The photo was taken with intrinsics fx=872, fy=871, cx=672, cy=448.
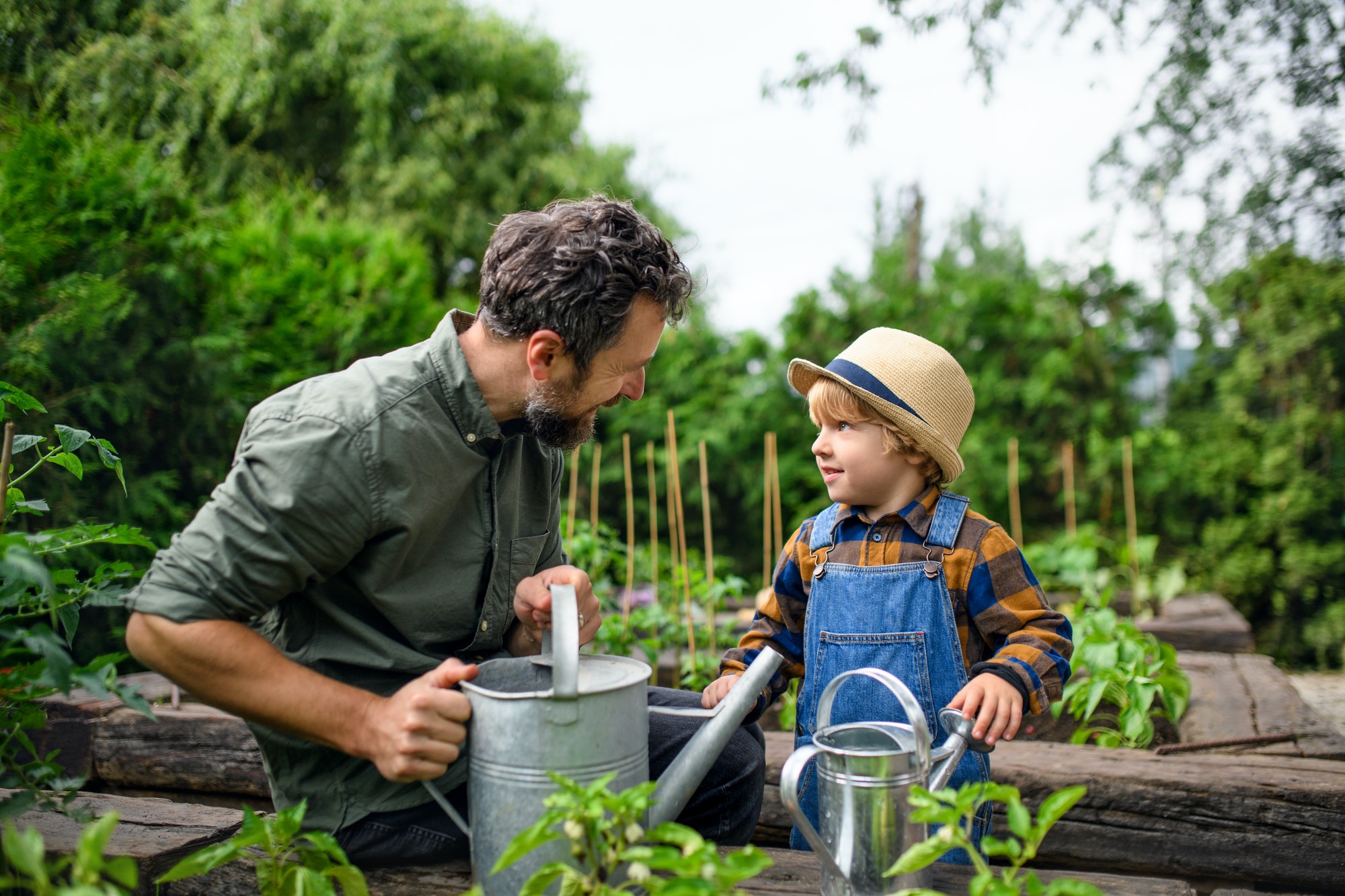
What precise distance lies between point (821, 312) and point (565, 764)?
4811 mm

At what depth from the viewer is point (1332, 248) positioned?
16.3 feet

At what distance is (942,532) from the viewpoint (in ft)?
5.44

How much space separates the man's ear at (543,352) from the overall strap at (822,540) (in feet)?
2.08

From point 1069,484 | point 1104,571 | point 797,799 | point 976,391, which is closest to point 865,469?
point 797,799

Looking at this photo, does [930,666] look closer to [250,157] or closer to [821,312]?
[821,312]

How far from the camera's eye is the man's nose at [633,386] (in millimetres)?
1671

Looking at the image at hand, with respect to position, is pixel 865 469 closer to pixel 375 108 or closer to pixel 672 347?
pixel 672 347

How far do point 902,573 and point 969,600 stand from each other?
0.13 meters

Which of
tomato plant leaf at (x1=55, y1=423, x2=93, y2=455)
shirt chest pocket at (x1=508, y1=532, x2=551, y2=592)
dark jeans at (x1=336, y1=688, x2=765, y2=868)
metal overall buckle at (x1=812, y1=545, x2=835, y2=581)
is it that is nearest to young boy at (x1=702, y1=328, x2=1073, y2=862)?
metal overall buckle at (x1=812, y1=545, x2=835, y2=581)

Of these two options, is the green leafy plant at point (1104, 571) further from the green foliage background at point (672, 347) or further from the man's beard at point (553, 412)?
the man's beard at point (553, 412)

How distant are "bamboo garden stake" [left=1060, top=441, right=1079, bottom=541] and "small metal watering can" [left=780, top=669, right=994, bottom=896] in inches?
155

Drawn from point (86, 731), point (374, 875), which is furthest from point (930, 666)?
point (86, 731)

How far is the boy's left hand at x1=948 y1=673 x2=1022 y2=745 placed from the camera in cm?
141

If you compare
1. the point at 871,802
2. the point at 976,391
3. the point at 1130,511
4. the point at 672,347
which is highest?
the point at 672,347
